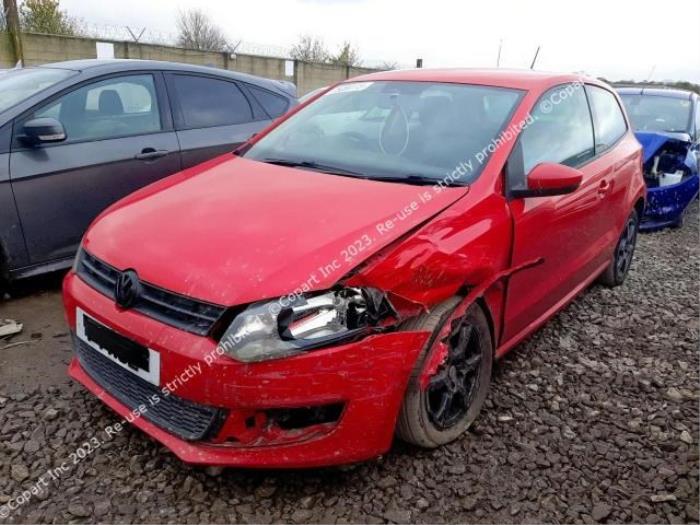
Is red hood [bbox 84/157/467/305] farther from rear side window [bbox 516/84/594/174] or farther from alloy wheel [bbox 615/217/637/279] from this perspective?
alloy wheel [bbox 615/217/637/279]

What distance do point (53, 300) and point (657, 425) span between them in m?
3.45

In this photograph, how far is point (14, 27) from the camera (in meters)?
14.1

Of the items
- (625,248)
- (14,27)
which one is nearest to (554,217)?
(625,248)

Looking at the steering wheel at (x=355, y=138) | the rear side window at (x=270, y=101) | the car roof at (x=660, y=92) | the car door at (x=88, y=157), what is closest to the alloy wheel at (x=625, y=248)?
the steering wheel at (x=355, y=138)

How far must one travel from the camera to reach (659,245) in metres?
5.66

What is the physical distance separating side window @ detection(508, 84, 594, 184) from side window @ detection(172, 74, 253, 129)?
2.42 metres

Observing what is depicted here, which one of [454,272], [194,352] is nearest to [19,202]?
[194,352]

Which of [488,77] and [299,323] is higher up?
[488,77]

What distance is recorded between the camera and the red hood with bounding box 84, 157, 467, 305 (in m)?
1.82

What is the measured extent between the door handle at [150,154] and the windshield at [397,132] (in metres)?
1.02

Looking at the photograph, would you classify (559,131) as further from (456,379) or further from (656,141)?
(656,141)

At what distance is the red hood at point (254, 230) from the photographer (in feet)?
5.96

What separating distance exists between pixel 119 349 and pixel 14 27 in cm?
1562

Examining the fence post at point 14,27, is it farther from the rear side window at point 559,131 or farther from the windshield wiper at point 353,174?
the rear side window at point 559,131
